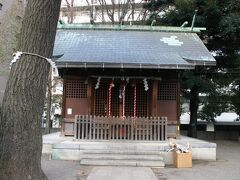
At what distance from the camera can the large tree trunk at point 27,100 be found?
7.63m

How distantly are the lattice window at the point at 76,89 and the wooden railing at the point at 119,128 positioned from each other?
7.23ft

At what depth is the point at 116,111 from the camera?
17656 mm

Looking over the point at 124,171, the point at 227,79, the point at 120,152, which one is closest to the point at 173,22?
the point at 227,79

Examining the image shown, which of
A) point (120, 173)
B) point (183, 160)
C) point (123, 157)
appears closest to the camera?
point (120, 173)

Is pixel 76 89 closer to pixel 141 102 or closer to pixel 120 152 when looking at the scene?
pixel 141 102

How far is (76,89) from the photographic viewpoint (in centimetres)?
1731

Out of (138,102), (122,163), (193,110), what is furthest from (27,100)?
(193,110)

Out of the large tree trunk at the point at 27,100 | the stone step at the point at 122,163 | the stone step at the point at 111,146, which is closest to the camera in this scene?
the large tree trunk at the point at 27,100

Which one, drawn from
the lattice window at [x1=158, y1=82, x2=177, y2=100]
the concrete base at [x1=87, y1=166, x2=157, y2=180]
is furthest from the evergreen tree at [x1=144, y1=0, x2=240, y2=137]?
the concrete base at [x1=87, y1=166, x2=157, y2=180]

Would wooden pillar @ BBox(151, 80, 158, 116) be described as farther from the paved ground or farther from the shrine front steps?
the paved ground

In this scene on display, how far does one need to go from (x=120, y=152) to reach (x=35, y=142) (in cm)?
580

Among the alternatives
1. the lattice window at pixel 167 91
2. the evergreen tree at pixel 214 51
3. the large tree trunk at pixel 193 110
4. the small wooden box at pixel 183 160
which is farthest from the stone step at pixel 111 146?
the large tree trunk at pixel 193 110

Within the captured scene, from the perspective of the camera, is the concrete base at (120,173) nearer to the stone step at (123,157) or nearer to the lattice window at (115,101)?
the stone step at (123,157)

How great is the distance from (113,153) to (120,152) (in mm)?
239
